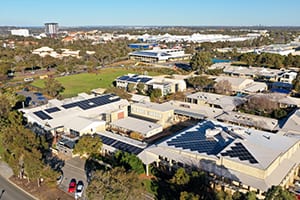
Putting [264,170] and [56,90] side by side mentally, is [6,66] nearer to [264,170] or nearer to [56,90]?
[56,90]

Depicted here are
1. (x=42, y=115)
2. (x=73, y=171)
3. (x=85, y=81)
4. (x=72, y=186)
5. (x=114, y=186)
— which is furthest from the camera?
(x=85, y=81)

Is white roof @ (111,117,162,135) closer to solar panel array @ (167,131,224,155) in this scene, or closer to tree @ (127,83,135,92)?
solar panel array @ (167,131,224,155)

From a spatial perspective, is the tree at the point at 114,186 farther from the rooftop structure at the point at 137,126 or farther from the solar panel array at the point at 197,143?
the rooftop structure at the point at 137,126

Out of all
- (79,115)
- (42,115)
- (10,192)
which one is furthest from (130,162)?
(42,115)

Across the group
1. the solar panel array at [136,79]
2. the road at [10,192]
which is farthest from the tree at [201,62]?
the road at [10,192]

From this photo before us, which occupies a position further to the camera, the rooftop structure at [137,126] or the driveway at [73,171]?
the rooftop structure at [137,126]

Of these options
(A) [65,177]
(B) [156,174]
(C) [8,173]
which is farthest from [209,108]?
(C) [8,173]

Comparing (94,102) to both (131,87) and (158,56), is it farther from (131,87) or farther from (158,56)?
(158,56)
